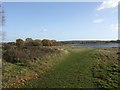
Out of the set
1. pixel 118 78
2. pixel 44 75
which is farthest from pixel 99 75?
pixel 44 75

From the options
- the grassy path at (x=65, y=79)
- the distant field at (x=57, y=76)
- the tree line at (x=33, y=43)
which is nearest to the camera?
the grassy path at (x=65, y=79)

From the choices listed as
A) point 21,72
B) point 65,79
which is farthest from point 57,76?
point 21,72

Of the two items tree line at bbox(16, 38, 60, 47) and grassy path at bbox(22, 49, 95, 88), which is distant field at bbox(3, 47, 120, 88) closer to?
grassy path at bbox(22, 49, 95, 88)

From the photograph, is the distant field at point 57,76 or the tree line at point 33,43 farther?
the tree line at point 33,43

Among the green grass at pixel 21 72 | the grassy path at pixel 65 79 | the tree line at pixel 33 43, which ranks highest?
the tree line at pixel 33 43

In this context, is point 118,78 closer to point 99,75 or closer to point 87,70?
point 99,75

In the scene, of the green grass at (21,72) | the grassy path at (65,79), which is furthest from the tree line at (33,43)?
the grassy path at (65,79)

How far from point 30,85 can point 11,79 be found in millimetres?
2171

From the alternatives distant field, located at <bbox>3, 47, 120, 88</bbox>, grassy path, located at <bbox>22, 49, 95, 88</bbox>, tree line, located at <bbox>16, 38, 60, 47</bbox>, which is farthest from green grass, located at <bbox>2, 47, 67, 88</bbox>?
tree line, located at <bbox>16, 38, 60, 47</bbox>

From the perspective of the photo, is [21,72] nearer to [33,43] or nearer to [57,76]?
[57,76]

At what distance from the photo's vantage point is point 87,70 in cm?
2566

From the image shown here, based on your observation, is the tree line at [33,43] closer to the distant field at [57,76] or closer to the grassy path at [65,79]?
the distant field at [57,76]

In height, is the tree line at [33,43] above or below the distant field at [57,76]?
above

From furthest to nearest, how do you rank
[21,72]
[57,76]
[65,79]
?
[21,72] < [57,76] < [65,79]
